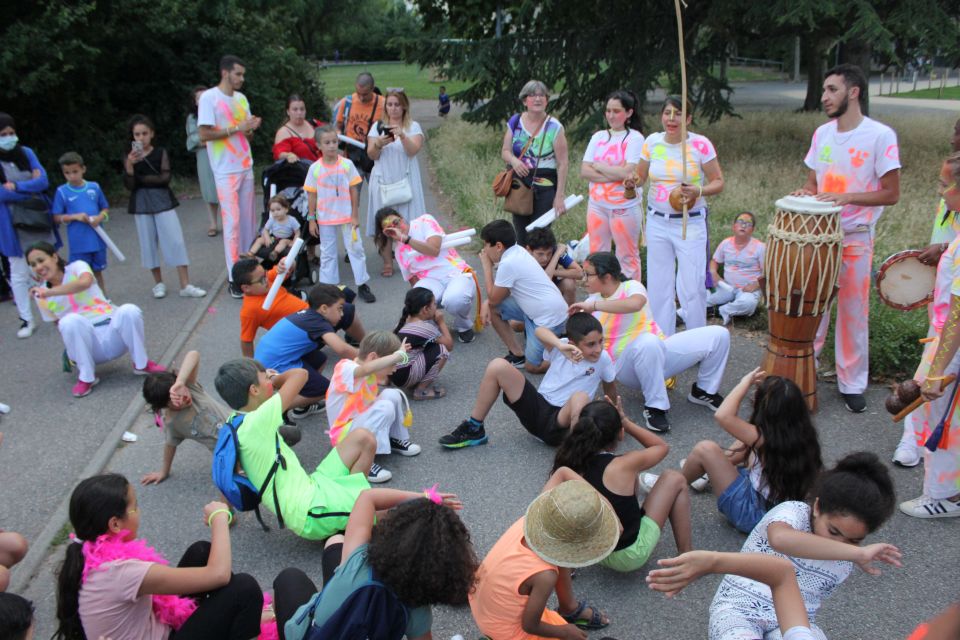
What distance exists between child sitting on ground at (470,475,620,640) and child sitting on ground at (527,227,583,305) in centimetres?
321

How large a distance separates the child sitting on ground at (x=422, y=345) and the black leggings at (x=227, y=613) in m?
2.46

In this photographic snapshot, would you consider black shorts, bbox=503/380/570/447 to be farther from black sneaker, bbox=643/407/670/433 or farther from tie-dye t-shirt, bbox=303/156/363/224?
tie-dye t-shirt, bbox=303/156/363/224

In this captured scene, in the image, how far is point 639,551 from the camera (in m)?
3.48

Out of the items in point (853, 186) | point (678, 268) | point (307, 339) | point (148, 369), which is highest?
point (853, 186)

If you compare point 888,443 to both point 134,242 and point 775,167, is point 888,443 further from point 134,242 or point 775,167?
point 134,242

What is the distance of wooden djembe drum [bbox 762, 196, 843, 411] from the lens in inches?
179

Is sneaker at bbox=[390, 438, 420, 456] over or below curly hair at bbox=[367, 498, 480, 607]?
below

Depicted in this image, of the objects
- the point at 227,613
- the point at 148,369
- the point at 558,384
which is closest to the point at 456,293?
the point at 558,384

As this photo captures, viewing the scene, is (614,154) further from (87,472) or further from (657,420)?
(87,472)

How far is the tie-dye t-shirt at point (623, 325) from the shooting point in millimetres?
4887

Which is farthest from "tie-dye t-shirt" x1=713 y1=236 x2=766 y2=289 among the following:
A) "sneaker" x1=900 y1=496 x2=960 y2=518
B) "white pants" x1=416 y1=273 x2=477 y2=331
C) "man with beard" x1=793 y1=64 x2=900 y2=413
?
"sneaker" x1=900 y1=496 x2=960 y2=518

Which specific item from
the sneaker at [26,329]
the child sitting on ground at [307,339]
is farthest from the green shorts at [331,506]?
the sneaker at [26,329]

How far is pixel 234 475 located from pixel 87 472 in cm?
162

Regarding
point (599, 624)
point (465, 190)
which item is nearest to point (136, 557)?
point (599, 624)
